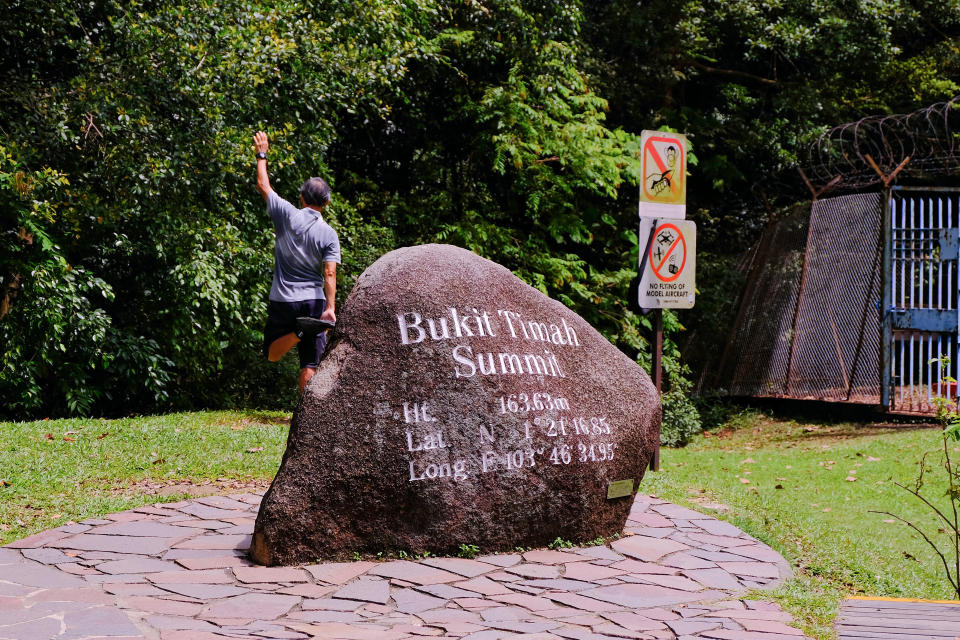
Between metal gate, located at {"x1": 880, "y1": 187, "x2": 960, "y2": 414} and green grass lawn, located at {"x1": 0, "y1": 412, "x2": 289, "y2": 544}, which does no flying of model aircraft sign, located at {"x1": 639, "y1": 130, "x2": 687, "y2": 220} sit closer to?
green grass lawn, located at {"x1": 0, "y1": 412, "x2": 289, "y2": 544}

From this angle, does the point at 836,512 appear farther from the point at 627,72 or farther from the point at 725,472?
the point at 627,72

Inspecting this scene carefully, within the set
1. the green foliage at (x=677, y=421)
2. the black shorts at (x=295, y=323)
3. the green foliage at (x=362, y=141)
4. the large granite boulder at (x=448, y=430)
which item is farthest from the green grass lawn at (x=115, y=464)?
the green foliage at (x=677, y=421)

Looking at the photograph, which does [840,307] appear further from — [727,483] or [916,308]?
[727,483]

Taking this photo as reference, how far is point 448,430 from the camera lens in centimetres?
550

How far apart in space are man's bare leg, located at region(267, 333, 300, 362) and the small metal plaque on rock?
2.49 meters

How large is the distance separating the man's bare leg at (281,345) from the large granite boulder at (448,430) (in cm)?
133

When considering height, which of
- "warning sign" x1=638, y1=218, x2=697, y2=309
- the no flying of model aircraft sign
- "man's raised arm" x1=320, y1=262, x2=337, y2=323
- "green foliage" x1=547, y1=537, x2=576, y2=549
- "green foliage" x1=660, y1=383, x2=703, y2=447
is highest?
the no flying of model aircraft sign

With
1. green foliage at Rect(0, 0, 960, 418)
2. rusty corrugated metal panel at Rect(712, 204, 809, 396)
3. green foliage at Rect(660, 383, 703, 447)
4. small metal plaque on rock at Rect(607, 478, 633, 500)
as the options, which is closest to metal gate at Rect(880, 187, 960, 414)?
rusty corrugated metal panel at Rect(712, 204, 809, 396)

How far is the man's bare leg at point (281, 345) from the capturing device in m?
6.89

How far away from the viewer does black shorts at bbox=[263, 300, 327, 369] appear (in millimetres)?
6727

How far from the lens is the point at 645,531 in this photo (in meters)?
6.24

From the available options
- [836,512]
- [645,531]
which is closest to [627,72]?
[836,512]

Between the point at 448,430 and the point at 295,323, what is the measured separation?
1873 millimetres

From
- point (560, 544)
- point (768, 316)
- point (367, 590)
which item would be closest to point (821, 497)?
point (560, 544)
